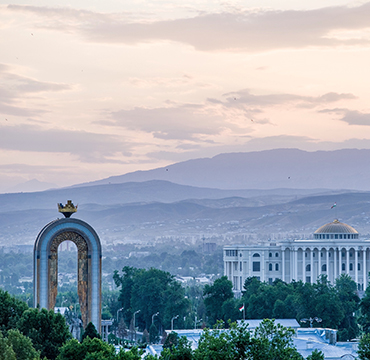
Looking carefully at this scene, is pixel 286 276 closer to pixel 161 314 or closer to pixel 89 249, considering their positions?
pixel 161 314

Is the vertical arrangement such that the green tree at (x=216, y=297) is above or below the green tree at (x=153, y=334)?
above

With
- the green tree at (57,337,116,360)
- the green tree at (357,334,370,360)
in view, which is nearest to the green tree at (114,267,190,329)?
the green tree at (57,337,116,360)

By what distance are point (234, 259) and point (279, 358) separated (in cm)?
11105

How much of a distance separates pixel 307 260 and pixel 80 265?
95.0 metres

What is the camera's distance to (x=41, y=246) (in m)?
69.8

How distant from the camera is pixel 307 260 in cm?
16188

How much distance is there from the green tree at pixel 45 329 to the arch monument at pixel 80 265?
18.9 feet

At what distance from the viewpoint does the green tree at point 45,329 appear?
62.1 metres

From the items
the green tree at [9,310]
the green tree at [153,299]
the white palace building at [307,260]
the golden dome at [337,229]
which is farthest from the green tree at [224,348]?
the golden dome at [337,229]

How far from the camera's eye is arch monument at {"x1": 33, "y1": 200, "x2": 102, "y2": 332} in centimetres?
6944

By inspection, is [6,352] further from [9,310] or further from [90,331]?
[9,310]

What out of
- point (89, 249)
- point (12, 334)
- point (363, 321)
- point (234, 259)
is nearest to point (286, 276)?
point (234, 259)

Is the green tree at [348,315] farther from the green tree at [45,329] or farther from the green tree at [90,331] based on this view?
the green tree at [45,329]

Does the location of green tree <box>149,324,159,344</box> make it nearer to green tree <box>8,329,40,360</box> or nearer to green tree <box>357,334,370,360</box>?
green tree <box>8,329,40,360</box>
